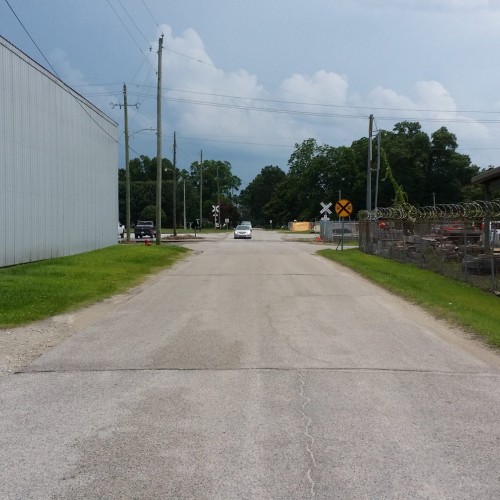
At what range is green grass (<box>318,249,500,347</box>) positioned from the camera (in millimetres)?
11273

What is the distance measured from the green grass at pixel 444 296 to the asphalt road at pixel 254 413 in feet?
2.15

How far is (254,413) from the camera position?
597cm

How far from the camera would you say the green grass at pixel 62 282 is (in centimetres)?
1241

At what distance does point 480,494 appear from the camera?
4.27 metres

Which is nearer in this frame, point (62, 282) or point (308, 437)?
→ point (308, 437)

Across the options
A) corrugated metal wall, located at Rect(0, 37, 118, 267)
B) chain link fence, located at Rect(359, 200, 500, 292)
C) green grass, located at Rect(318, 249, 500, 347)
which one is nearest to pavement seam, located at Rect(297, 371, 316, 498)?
green grass, located at Rect(318, 249, 500, 347)

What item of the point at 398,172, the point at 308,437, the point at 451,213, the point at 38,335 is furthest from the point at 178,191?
the point at 308,437

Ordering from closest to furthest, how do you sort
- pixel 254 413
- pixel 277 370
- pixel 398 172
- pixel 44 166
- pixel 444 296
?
pixel 254 413, pixel 277 370, pixel 444 296, pixel 44 166, pixel 398 172

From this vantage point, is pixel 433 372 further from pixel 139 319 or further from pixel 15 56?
pixel 15 56

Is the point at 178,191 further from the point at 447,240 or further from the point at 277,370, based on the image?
the point at 277,370

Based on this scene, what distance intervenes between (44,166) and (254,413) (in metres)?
19.3

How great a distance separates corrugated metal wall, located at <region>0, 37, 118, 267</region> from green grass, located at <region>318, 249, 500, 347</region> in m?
11.7

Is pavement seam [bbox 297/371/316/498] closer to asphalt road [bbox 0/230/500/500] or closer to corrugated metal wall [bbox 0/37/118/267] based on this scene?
asphalt road [bbox 0/230/500/500]

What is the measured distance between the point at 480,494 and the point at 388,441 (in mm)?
1060
